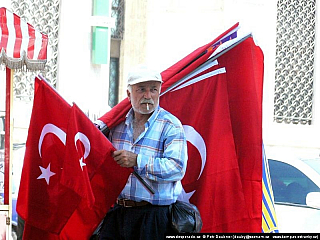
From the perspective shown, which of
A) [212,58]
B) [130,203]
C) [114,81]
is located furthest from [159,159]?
[114,81]

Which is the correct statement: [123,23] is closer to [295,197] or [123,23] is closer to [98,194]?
[295,197]

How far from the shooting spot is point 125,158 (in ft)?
17.0

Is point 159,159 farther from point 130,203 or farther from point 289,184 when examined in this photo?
point 289,184

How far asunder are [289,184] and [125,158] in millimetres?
4559

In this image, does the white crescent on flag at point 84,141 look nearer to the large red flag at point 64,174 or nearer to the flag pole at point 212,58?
the large red flag at point 64,174

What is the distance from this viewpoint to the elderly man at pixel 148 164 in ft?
16.9

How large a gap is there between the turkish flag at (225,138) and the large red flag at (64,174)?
733 millimetres

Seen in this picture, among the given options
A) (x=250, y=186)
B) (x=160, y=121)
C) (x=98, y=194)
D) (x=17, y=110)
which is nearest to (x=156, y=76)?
(x=160, y=121)

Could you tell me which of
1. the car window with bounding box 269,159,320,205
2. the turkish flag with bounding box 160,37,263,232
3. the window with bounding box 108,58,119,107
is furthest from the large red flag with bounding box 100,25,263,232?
the window with bounding box 108,58,119,107

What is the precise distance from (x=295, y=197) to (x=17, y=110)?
7687 mm

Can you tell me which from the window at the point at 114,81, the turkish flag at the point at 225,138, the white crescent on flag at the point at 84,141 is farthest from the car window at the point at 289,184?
the window at the point at 114,81

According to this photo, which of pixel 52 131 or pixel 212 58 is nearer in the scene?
pixel 52 131

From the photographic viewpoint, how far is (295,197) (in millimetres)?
9242

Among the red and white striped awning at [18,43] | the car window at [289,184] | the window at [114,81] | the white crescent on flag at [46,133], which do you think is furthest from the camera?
the window at [114,81]
